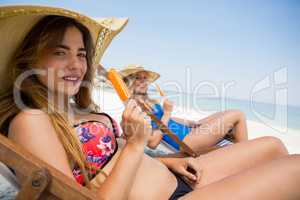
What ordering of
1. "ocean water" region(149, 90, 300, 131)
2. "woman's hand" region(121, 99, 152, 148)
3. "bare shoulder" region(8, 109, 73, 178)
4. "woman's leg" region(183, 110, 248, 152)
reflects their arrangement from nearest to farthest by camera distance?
"bare shoulder" region(8, 109, 73, 178)
"woman's hand" region(121, 99, 152, 148)
"woman's leg" region(183, 110, 248, 152)
"ocean water" region(149, 90, 300, 131)

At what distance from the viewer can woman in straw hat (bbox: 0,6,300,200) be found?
2.70ft

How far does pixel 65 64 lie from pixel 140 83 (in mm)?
1989

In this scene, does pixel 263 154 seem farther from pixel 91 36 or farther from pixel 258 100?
pixel 258 100

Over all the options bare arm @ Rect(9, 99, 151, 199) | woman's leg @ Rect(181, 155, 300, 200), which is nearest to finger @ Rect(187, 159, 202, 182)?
woman's leg @ Rect(181, 155, 300, 200)

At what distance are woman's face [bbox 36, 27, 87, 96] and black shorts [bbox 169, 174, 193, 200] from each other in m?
0.64

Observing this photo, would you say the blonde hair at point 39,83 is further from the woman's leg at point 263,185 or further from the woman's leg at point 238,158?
the woman's leg at point 238,158

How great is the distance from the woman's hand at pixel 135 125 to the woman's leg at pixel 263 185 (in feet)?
0.93

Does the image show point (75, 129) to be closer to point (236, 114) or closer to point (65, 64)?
point (65, 64)

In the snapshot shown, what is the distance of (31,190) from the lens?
0.64m

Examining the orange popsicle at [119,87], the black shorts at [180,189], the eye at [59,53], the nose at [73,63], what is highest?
the eye at [59,53]

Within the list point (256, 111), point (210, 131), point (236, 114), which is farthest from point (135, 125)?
Answer: point (256, 111)

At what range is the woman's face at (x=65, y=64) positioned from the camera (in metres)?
0.99

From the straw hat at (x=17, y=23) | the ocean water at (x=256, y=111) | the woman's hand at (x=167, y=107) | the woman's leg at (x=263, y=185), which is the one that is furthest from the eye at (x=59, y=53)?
the ocean water at (x=256, y=111)

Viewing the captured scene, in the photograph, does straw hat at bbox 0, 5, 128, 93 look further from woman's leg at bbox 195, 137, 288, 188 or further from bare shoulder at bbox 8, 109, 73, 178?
woman's leg at bbox 195, 137, 288, 188
